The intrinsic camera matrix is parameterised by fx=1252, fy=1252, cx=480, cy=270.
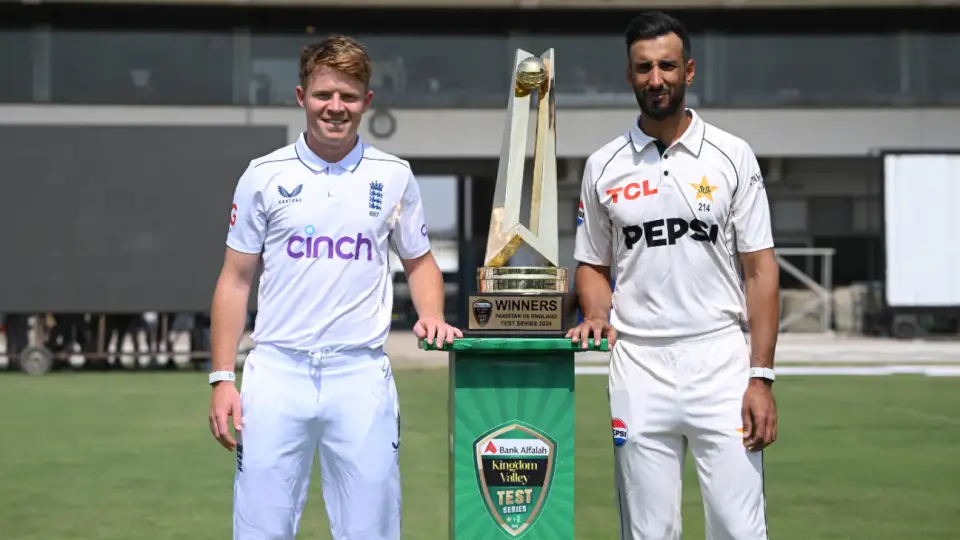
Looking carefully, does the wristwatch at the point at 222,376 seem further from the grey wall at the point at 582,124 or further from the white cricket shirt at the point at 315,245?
the grey wall at the point at 582,124

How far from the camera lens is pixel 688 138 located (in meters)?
4.16

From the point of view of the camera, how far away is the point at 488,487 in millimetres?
4168

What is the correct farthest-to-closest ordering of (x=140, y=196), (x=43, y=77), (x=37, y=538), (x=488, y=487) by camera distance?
(x=43, y=77) < (x=140, y=196) < (x=37, y=538) < (x=488, y=487)

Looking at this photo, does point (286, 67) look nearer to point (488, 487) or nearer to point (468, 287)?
point (468, 287)

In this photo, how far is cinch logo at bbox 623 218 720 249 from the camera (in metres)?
4.10

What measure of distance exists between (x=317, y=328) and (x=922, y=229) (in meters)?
24.0

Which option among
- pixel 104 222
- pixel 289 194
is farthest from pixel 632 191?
pixel 104 222

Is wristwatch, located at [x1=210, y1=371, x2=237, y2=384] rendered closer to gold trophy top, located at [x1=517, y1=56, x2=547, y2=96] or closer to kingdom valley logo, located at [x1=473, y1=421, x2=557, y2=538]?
kingdom valley logo, located at [x1=473, y1=421, x2=557, y2=538]

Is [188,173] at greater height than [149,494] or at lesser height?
Result: greater

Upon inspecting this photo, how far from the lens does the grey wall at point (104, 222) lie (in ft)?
63.1

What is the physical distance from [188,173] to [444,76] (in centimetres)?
1048

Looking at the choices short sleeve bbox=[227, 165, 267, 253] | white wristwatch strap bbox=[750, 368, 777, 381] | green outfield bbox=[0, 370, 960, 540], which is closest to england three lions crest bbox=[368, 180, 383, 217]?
short sleeve bbox=[227, 165, 267, 253]

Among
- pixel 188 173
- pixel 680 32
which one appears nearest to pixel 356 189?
pixel 680 32

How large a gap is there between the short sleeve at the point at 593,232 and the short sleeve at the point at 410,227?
54cm
